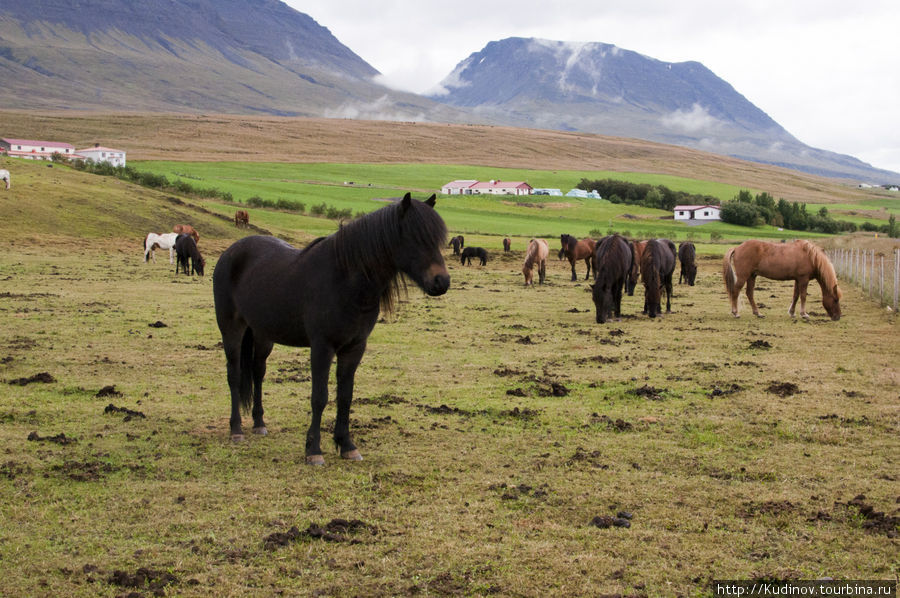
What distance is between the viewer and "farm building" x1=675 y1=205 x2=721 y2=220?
8419 cm

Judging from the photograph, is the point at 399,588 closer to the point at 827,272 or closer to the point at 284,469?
the point at 284,469

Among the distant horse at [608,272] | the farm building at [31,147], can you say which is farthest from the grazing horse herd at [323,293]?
the farm building at [31,147]

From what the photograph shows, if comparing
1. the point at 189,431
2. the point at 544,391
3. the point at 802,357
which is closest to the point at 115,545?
the point at 189,431

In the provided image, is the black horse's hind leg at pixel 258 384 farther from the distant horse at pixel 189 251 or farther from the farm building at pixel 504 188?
the farm building at pixel 504 188

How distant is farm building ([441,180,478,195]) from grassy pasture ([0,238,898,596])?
98.1 meters

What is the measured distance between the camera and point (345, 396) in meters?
6.99

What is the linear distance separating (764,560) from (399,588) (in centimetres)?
231

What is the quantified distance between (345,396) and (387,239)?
5.18 feet

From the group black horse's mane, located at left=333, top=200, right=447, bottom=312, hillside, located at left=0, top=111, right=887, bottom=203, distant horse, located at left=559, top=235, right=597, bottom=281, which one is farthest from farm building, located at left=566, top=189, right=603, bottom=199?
black horse's mane, located at left=333, top=200, right=447, bottom=312

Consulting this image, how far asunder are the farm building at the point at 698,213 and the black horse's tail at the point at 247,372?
81.7 meters

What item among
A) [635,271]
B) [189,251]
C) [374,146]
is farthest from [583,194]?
[189,251]

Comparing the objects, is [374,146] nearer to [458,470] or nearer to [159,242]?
[159,242]

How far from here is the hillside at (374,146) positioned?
134 m

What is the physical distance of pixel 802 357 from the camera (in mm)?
12594
